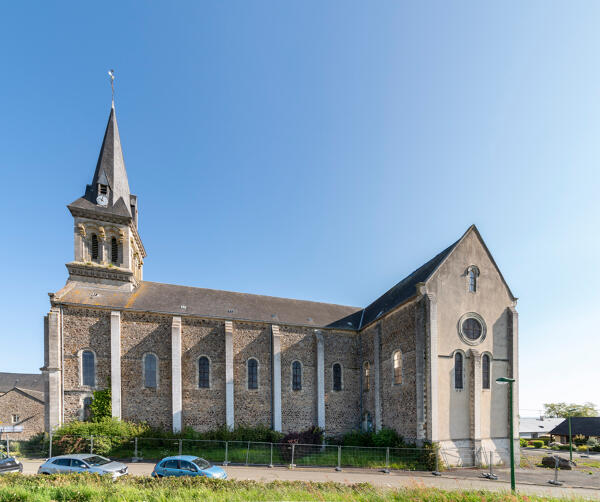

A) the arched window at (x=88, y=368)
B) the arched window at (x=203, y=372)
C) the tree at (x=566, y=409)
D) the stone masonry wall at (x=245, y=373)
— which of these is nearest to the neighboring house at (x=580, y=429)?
the tree at (x=566, y=409)

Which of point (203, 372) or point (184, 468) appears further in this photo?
point (203, 372)

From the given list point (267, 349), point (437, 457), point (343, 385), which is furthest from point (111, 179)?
point (437, 457)

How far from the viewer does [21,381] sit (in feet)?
145

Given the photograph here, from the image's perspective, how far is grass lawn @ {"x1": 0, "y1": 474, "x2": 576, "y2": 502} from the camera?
25.6ft

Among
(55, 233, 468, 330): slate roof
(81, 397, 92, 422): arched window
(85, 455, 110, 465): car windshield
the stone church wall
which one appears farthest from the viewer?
(55, 233, 468, 330): slate roof

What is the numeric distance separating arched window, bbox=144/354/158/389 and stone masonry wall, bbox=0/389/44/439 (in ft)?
67.1

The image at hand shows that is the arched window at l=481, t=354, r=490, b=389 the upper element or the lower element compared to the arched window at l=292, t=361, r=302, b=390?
upper

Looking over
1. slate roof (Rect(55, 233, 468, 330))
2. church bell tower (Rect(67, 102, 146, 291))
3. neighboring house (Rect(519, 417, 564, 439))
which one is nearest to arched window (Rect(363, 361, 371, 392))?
slate roof (Rect(55, 233, 468, 330))

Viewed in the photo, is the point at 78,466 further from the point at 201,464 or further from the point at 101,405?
the point at 101,405

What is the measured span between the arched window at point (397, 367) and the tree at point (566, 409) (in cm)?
5311

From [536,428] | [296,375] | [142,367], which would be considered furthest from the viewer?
[536,428]

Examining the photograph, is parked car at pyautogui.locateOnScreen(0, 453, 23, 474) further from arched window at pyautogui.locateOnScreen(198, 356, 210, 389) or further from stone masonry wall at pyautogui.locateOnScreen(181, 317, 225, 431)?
arched window at pyautogui.locateOnScreen(198, 356, 210, 389)

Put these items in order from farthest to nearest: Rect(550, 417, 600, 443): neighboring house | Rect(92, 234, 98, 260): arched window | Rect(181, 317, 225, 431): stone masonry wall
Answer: Rect(550, 417, 600, 443): neighboring house → Rect(92, 234, 98, 260): arched window → Rect(181, 317, 225, 431): stone masonry wall

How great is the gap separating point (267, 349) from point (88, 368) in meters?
11.2
